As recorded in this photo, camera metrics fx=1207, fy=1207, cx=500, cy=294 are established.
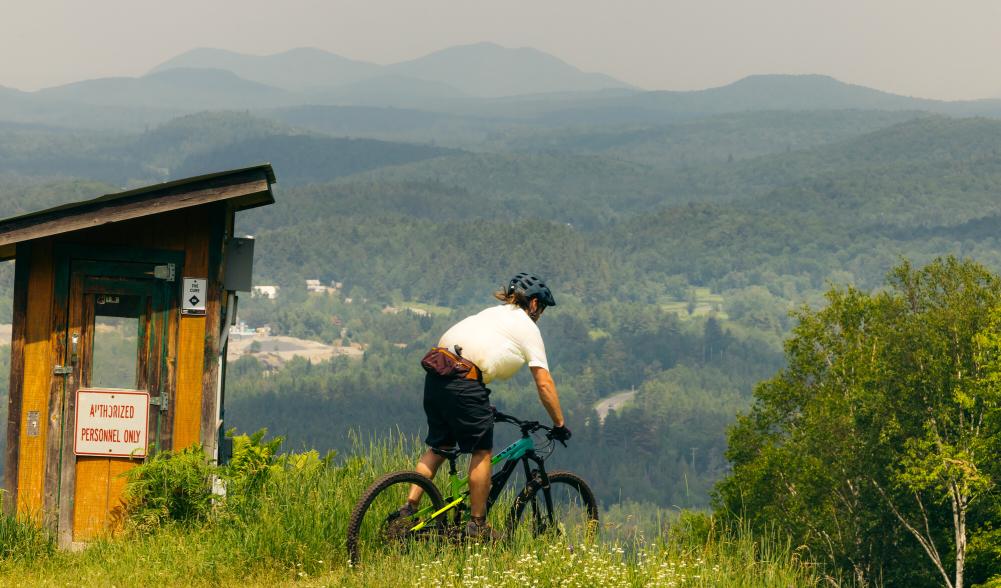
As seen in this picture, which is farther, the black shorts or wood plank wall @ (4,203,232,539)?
wood plank wall @ (4,203,232,539)

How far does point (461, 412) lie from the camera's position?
21.6ft

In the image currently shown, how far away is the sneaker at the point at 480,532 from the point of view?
6.56m

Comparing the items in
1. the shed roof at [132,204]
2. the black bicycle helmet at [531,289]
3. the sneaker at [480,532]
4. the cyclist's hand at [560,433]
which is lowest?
the sneaker at [480,532]

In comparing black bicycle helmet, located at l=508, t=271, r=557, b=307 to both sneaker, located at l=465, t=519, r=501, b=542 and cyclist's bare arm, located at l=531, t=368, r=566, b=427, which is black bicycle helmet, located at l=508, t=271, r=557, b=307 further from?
sneaker, located at l=465, t=519, r=501, b=542

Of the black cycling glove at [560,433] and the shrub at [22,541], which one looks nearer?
the black cycling glove at [560,433]

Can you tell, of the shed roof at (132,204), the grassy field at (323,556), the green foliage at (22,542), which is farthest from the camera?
the shed roof at (132,204)

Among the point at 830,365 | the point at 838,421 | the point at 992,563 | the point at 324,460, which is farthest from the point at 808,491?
the point at 324,460

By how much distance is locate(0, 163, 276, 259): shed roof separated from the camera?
7.97 metres

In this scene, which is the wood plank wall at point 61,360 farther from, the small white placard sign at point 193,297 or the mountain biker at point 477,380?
the mountain biker at point 477,380

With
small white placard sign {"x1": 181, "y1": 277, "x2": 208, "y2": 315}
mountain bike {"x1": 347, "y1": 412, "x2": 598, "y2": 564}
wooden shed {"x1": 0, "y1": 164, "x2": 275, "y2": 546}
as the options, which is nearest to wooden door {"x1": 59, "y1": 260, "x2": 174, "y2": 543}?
wooden shed {"x1": 0, "y1": 164, "x2": 275, "y2": 546}

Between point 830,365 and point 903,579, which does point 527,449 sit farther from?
point 830,365

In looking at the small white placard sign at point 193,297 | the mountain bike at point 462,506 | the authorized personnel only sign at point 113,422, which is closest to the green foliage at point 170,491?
the authorized personnel only sign at point 113,422

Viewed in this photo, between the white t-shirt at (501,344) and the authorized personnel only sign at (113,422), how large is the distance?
8.89 ft

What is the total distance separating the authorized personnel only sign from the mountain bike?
2008 mm
